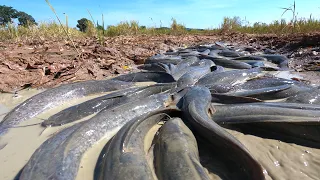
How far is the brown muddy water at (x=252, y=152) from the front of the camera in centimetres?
190

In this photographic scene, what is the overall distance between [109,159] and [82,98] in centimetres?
206

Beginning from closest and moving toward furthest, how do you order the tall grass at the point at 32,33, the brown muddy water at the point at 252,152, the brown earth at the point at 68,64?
the brown muddy water at the point at 252,152
the brown earth at the point at 68,64
the tall grass at the point at 32,33

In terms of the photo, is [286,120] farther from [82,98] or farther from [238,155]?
[82,98]

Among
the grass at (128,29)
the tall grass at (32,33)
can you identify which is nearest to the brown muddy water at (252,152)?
the grass at (128,29)

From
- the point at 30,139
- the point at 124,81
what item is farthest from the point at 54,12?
the point at 30,139

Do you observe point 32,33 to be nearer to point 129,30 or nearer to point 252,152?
point 129,30

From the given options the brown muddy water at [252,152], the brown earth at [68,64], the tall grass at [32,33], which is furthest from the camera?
the tall grass at [32,33]

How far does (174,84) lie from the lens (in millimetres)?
3777

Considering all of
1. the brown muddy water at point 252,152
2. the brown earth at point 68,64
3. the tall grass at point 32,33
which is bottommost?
the brown muddy water at point 252,152

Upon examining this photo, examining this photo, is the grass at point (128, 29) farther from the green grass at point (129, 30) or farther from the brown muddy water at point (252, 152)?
the brown muddy water at point (252, 152)

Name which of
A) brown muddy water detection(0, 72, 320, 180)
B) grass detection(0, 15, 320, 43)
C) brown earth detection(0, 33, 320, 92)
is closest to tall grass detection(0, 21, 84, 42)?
grass detection(0, 15, 320, 43)

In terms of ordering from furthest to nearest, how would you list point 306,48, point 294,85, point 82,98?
point 306,48
point 82,98
point 294,85

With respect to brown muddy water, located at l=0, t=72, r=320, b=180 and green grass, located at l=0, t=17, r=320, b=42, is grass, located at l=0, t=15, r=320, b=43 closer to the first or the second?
green grass, located at l=0, t=17, r=320, b=42

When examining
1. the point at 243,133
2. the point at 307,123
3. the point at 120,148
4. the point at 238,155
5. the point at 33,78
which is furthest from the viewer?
the point at 33,78
